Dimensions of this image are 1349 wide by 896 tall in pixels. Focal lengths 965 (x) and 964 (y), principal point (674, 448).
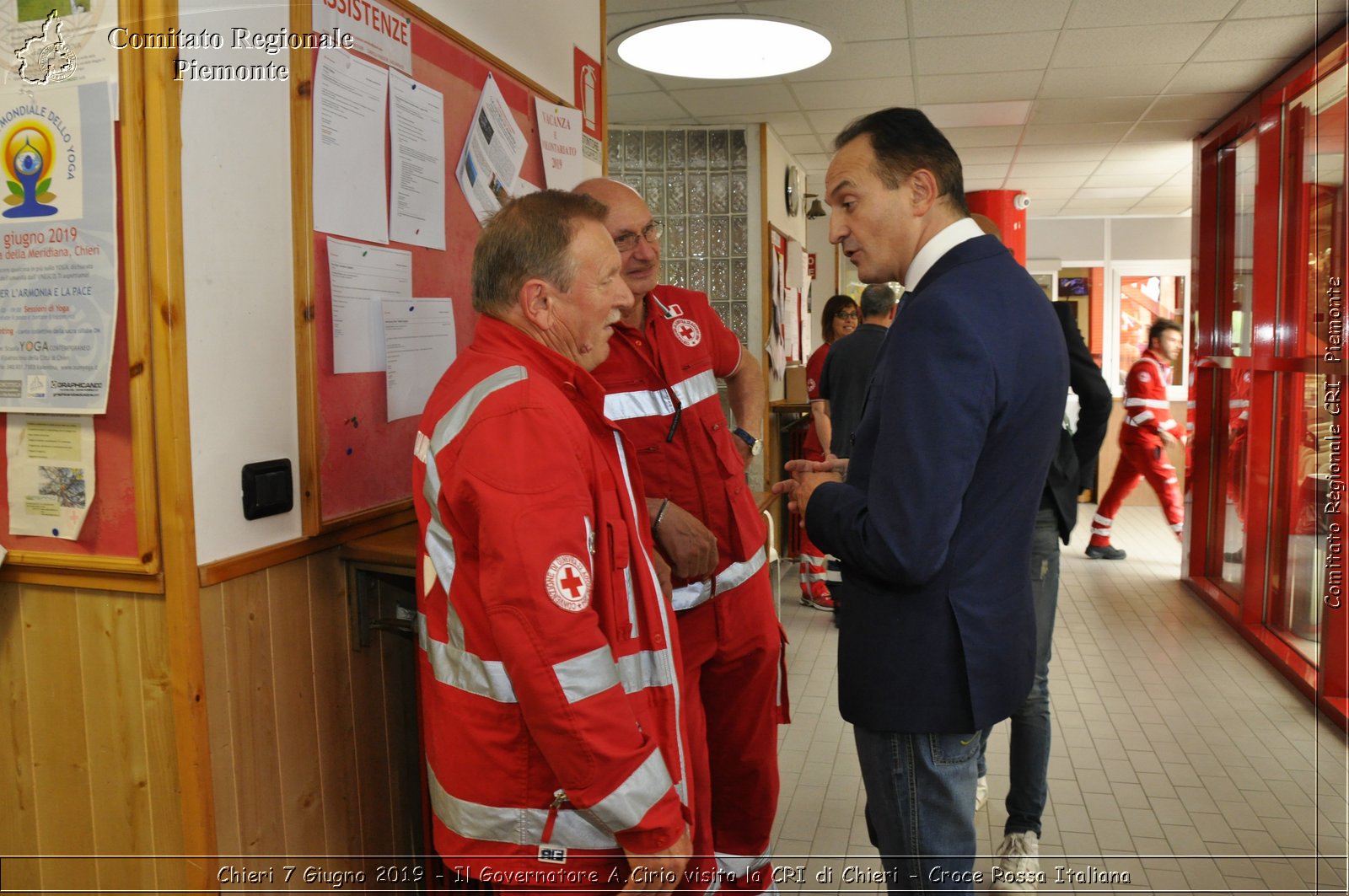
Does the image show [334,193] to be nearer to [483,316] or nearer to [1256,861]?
[483,316]

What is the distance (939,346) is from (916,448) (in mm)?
153

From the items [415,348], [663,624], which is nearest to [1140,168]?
[415,348]

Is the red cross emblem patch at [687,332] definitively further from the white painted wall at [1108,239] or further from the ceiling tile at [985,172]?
the white painted wall at [1108,239]

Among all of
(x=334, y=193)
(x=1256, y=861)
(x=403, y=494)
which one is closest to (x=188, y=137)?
(x=334, y=193)

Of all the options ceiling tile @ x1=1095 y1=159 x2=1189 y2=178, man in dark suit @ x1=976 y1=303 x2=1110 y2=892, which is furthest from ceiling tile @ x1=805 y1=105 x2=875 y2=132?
man in dark suit @ x1=976 y1=303 x2=1110 y2=892

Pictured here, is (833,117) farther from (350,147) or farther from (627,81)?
(350,147)

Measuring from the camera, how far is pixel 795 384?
293 inches

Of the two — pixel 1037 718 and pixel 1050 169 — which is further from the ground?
pixel 1050 169

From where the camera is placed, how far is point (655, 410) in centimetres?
202

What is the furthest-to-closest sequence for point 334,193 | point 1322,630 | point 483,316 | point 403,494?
point 1322,630 < point 403,494 < point 334,193 < point 483,316

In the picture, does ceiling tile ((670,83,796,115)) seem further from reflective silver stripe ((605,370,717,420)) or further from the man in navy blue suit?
the man in navy blue suit

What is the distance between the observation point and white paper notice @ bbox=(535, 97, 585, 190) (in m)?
2.78

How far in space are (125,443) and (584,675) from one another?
0.84 m

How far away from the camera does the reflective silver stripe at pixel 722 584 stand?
2016mm
